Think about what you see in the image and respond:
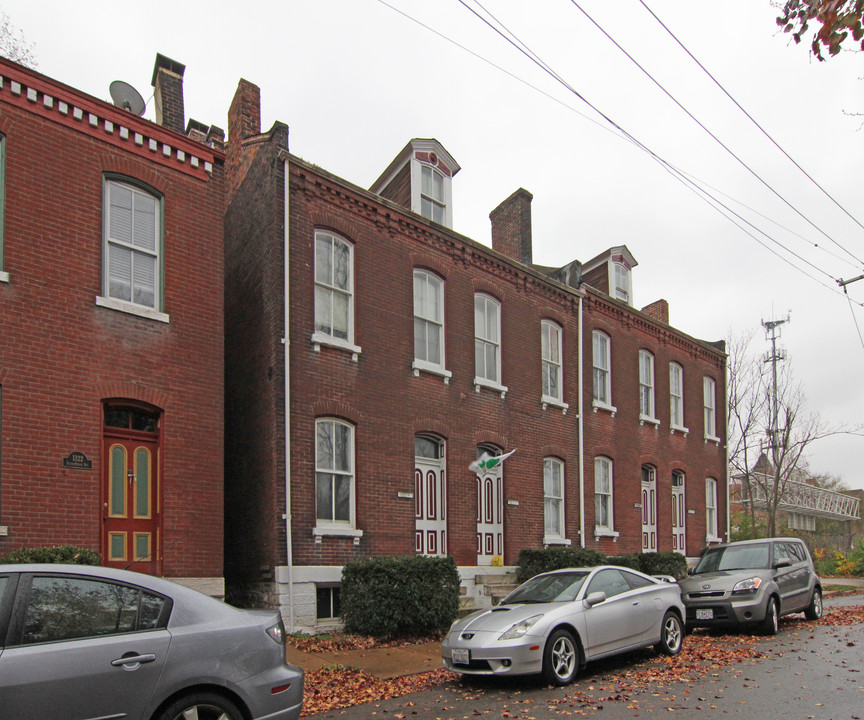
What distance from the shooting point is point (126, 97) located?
14.2 m

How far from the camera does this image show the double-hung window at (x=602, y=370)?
21922 millimetres

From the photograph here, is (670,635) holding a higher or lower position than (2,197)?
lower

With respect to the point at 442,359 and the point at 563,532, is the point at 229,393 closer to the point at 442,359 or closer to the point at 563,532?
the point at 442,359

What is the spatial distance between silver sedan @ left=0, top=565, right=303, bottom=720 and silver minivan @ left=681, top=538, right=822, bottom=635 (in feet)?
30.6

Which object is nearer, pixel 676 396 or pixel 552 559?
pixel 552 559

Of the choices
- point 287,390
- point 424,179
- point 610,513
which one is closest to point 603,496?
point 610,513

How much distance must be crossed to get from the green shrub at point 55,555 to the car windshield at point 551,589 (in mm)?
5408

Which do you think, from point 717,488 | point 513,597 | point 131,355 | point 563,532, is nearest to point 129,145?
point 131,355

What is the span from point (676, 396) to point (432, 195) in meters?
11.3

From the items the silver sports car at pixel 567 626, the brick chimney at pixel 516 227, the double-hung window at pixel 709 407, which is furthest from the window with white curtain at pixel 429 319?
the double-hung window at pixel 709 407

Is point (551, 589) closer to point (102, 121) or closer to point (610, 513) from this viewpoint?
point (102, 121)

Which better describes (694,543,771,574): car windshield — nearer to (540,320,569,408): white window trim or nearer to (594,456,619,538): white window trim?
(594,456,619,538): white window trim

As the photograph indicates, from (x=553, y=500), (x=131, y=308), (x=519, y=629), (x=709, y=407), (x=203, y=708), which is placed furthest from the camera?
(x=709, y=407)

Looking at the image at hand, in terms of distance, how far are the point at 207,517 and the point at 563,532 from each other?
9.73 metres
